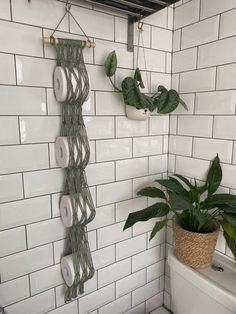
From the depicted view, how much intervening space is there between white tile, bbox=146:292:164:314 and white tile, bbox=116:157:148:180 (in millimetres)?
712

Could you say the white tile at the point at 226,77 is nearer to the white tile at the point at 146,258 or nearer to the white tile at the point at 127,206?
the white tile at the point at 127,206

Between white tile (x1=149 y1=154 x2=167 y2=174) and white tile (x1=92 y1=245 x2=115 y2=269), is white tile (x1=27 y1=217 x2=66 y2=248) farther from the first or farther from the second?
white tile (x1=149 y1=154 x2=167 y2=174)

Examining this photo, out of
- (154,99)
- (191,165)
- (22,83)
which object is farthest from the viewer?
(191,165)

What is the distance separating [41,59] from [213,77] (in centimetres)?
67

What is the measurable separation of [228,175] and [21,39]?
905 mm

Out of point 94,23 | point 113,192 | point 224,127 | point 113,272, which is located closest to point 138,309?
point 113,272

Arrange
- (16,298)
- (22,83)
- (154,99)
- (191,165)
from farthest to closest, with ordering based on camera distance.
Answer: (191,165), (154,99), (16,298), (22,83)

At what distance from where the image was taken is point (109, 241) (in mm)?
1134

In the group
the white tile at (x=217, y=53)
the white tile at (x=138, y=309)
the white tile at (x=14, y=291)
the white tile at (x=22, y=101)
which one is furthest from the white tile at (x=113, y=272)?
Answer: the white tile at (x=217, y=53)

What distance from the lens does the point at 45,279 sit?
0.99m

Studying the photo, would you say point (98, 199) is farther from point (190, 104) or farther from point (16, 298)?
point (190, 104)

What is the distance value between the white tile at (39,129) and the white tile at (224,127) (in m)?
0.63

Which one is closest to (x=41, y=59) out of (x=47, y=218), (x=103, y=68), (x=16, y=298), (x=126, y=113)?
(x=103, y=68)

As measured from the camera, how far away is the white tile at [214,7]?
0.94 meters
